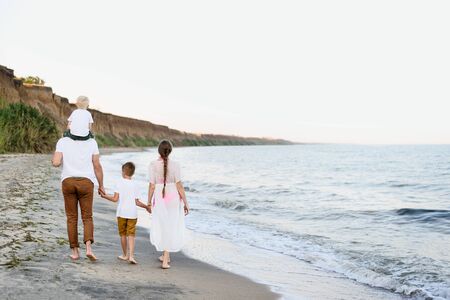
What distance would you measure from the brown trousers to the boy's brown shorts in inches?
15.7

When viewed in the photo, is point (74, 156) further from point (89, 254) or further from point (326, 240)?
point (326, 240)

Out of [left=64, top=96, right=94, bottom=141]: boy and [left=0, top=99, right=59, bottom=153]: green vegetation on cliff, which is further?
[left=0, top=99, right=59, bottom=153]: green vegetation on cliff

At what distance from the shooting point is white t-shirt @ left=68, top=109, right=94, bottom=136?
5547 millimetres

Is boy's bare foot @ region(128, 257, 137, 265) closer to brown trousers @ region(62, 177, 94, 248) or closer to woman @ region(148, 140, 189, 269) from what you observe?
woman @ region(148, 140, 189, 269)

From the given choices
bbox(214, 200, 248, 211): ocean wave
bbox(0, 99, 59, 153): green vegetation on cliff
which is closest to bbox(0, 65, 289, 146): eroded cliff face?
Answer: bbox(0, 99, 59, 153): green vegetation on cliff

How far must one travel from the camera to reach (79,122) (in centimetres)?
556

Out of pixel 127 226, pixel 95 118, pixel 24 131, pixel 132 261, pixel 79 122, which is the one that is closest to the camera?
pixel 79 122

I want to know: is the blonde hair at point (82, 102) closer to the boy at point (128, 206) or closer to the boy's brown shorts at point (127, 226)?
the boy at point (128, 206)

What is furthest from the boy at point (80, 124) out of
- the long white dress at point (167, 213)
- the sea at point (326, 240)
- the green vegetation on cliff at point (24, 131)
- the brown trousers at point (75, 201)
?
the green vegetation on cliff at point (24, 131)

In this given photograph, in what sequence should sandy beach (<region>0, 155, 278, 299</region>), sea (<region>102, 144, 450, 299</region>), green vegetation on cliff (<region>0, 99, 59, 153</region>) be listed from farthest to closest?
green vegetation on cliff (<region>0, 99, 59, 153</region>)
sea (<region>102, 144, 450, 299</region>)
sandy beach (<region>0, 155, 278, 299</region>)

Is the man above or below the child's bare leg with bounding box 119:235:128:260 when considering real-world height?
above

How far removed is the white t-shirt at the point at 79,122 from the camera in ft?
18.2

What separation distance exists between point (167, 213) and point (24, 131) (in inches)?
1066

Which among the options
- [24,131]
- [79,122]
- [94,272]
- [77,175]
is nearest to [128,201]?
[77,175]
